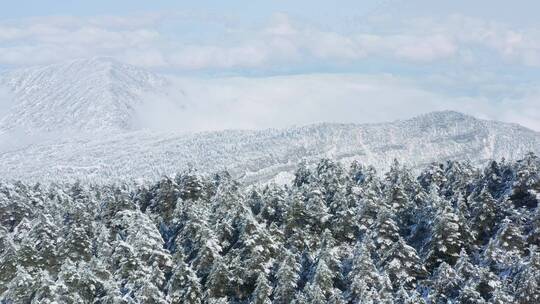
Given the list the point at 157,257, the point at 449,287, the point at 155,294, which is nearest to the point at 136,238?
the point at 157,257

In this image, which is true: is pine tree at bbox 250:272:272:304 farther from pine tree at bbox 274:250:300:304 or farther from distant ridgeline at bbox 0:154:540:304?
pine tree at bbox 274:250:300:304

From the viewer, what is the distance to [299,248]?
89438 mm

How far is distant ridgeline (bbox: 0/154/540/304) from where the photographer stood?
73312 mm

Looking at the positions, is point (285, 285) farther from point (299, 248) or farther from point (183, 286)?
point (299, 248)

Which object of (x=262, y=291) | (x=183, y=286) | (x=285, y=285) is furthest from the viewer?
(x=183, y=286)

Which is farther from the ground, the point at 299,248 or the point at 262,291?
the point at 299,248

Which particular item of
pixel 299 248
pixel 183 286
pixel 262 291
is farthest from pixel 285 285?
pixel 299 248

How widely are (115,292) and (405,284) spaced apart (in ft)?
111

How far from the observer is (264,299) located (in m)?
75.0

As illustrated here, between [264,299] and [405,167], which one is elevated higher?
[405,167]

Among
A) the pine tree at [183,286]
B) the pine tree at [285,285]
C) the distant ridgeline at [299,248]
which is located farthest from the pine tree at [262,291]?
the pine tree at [183,286]

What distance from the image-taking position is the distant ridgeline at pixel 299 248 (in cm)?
7331

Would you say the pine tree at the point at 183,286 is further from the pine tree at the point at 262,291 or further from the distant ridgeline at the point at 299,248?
the pine tree at the point at 262,291

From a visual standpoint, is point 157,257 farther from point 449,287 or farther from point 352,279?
point 449,287
